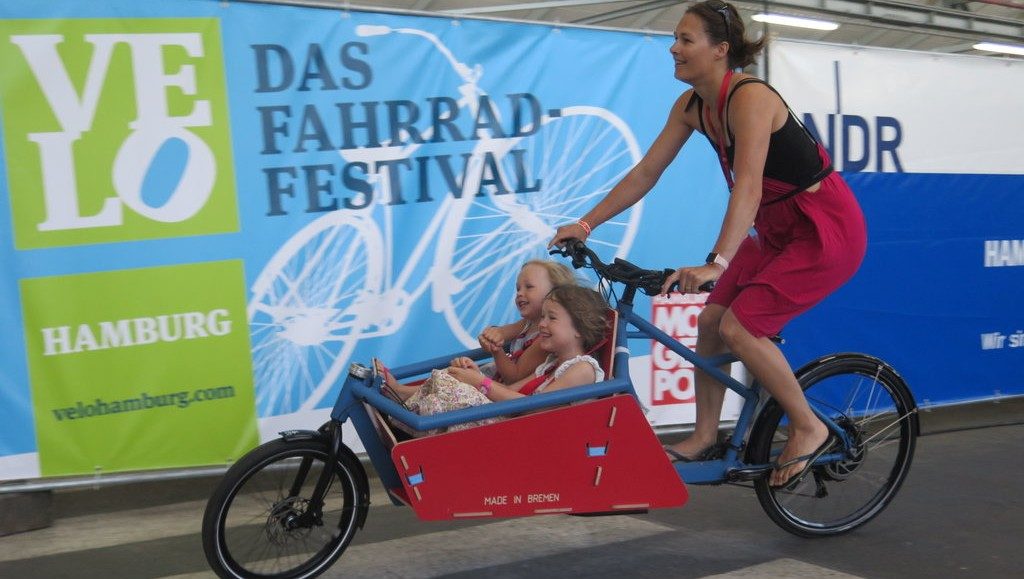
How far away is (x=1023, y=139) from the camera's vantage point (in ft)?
22.2

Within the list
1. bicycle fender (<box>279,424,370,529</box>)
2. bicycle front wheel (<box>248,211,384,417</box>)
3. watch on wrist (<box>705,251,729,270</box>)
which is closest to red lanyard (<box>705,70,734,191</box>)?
watch on wrist (<box>705,251,729,270</box>)

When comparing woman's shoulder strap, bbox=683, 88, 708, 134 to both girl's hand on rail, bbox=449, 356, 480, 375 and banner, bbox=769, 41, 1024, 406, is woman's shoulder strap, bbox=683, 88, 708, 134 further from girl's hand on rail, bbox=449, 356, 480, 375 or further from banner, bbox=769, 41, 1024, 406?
banner, bbox=769, 41, 1024, 406

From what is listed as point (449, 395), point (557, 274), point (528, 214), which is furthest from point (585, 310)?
→ point (528, 214)

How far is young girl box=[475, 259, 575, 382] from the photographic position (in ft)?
12.8

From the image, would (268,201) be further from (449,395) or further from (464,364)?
(449,395)

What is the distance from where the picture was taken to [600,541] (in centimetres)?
428

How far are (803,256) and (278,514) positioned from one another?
207 centimetres

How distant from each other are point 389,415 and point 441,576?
0.72 meters

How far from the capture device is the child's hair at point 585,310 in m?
3.72

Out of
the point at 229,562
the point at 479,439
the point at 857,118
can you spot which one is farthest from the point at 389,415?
the point at 857,118

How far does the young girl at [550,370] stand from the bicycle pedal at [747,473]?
73 cm

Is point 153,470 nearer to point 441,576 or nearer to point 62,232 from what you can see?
point 62,232

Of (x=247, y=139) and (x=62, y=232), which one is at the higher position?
(x=247, y=139)

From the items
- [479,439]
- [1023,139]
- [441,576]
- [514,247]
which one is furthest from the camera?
[1023,139]
